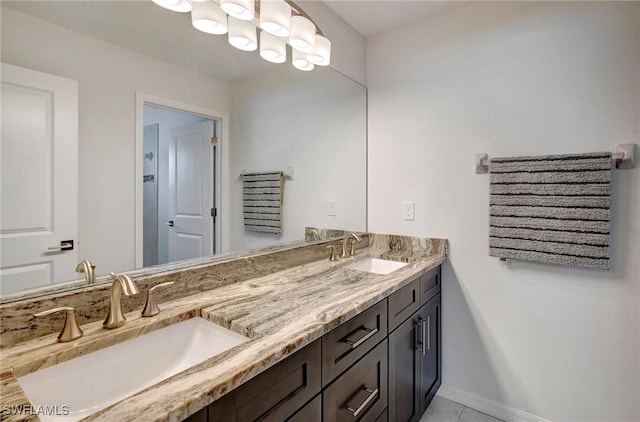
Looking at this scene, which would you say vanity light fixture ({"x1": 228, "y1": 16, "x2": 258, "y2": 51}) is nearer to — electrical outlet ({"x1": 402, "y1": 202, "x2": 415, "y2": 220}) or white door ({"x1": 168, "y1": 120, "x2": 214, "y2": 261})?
white door ({"x1": 168, "y1": 120, "x2": 214, "y2": 261})

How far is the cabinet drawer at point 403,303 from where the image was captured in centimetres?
134

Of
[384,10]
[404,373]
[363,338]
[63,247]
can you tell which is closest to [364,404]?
[363,338]

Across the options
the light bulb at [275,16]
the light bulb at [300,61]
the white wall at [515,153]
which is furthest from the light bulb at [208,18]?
the white wall at [515,153]

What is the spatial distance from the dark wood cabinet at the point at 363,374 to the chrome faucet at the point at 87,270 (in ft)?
2.01

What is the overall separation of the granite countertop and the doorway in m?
0.21

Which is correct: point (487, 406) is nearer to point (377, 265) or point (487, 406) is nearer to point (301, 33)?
point (377, 265)

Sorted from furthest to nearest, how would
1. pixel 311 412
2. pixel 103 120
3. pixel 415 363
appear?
1. pixel 415 363
2. pixel 103 120
3. pixel 311 412

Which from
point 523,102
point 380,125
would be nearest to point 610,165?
point 523,102

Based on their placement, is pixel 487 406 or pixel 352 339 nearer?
pixel 352 339

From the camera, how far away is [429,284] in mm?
1753

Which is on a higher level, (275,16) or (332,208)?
(275,16)

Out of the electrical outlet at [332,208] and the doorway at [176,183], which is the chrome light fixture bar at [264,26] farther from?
the electrical outlet at [332,208]

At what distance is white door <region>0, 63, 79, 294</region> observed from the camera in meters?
0.80

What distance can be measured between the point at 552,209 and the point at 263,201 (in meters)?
1.45
